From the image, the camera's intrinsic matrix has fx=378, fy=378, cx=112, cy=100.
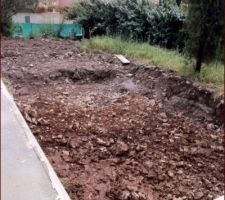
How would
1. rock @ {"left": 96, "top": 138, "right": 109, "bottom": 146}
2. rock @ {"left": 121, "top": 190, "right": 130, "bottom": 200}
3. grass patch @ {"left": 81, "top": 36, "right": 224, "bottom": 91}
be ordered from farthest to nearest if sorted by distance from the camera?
1. grass patch @ {"left": 81, "top": 36, "right": 224, "bottom": 91}
2. rock @ {"left": 96, "top": 138, "right": 109, "bottom": 146}
3. rock @ {"left": 121, "top": 190, "right": 130, "bottom": 200}

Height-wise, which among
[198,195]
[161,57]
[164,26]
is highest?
[164,26]

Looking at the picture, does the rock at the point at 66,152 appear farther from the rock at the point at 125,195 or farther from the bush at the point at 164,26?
the bush at the point at 164,26

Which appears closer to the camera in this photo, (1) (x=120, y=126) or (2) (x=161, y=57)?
(1) (x=120, y=126)

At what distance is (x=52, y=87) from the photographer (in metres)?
4.38

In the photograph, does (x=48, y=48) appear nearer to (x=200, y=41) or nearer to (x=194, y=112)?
(x=200, y=41)

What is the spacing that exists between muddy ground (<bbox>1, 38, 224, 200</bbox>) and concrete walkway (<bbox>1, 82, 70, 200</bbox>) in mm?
159

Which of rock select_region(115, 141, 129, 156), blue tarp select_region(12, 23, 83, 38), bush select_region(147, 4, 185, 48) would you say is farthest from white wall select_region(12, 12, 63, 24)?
rock select_region(115, 141, 129, 156)

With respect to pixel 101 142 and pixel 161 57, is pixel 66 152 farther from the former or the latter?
pixel 161 57

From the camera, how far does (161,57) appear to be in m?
5.19

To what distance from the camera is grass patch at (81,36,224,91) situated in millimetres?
4113

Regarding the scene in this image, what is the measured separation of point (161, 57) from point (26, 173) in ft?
10.9

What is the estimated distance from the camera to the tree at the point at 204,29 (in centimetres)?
397

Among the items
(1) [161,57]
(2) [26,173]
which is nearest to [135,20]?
(1) [161,57]

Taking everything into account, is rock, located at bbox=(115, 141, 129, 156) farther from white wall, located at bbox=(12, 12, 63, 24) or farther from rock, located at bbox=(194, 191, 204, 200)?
white wall, located at bbox=(12, 12, 63, 24)
